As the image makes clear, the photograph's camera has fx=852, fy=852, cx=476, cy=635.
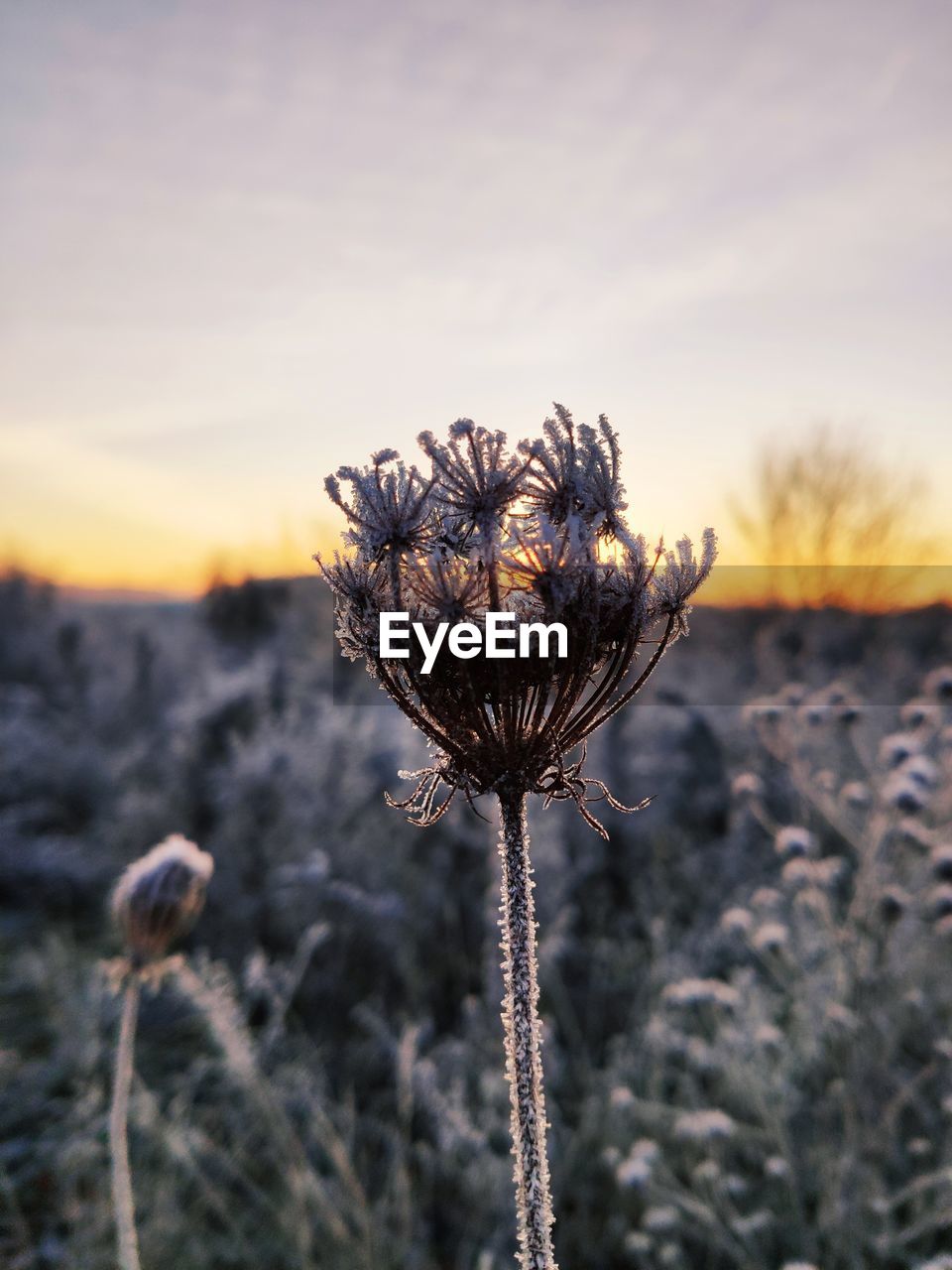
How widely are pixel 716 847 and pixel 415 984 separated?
346 cm

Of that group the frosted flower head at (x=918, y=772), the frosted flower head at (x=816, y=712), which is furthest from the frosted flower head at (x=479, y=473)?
the frosted flower head at (x=816, y=712)

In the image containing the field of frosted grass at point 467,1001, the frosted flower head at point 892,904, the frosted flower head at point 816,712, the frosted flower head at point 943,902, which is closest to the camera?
the field of frosted grass at point 467,1001


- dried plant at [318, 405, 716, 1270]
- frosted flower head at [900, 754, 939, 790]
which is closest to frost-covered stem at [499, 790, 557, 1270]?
dried plant at [318, 405, 716, 1270]

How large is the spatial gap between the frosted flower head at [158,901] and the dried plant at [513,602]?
1.30m

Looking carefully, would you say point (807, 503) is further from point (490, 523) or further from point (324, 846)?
point (490, 523)

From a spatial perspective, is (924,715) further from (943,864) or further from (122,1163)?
(122,1163)

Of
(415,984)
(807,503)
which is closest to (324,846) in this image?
(415,984)

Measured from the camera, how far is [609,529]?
138 cm

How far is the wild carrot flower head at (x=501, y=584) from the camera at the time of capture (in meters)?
1.30

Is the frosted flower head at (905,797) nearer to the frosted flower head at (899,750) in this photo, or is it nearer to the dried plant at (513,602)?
the frosted flower head at (899,750)

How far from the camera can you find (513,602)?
4.43ft

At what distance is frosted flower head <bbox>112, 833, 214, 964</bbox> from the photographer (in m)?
2.30

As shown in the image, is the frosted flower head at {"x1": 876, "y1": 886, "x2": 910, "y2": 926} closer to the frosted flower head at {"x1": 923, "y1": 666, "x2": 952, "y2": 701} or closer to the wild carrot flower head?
the frosted flower head at {"x1": 923, "y1": 666, "x2": 952, "y2": 701}

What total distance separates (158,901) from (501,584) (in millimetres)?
1591
